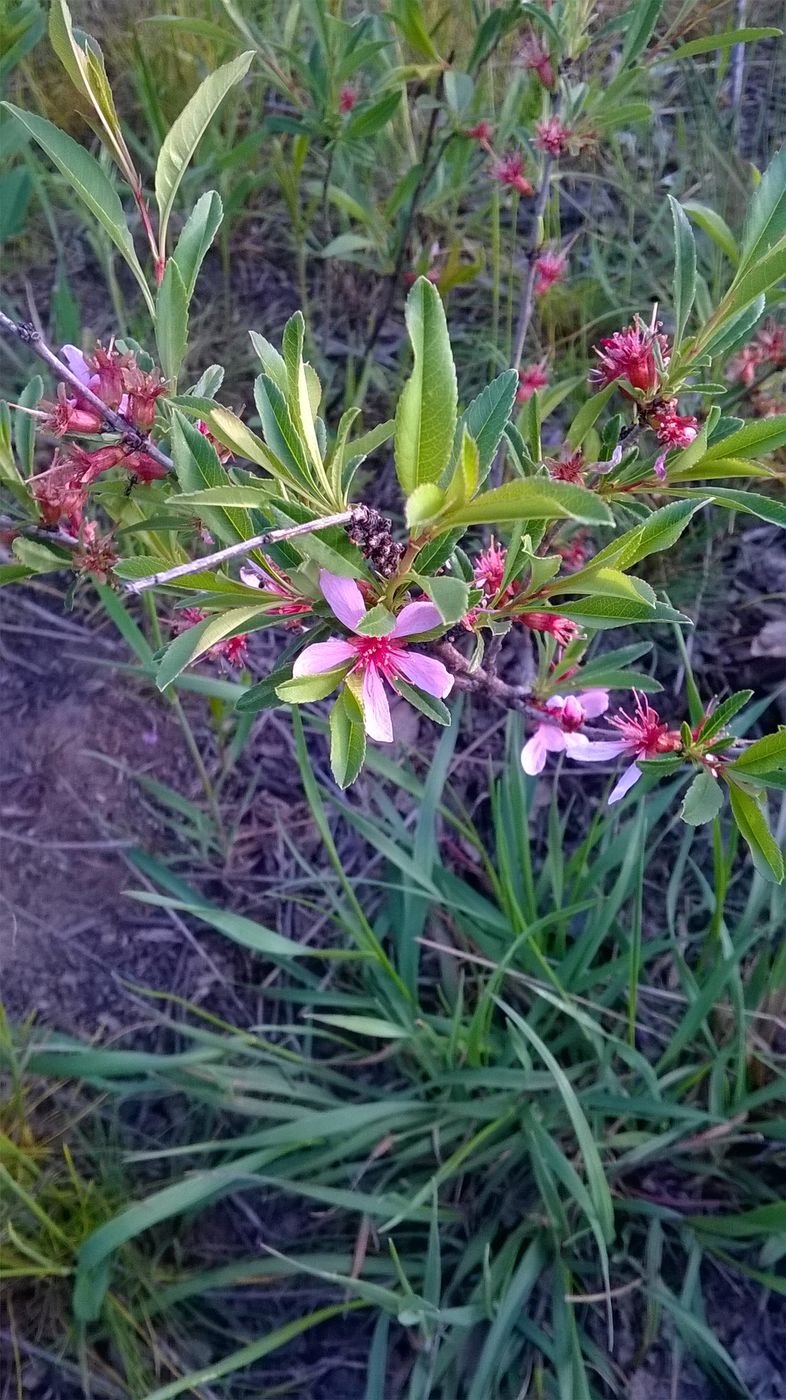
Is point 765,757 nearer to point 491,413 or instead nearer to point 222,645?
point 491,413

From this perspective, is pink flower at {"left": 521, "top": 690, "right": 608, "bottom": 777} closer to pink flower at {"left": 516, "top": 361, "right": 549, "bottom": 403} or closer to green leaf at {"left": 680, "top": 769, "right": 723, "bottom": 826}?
green leaf at {"left": 680, "top": 769, "right": 723, "bottom": 826}

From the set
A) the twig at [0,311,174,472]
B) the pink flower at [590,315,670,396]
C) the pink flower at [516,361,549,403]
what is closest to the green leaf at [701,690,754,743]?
the pink flower at [590,315,670,396]

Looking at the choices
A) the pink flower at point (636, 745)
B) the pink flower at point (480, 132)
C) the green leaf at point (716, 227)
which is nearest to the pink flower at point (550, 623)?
the pink flower at point (636, 745)

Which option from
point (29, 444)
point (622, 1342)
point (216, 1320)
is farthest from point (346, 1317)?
point (29, 444)

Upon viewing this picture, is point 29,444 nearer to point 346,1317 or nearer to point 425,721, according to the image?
point 425,721

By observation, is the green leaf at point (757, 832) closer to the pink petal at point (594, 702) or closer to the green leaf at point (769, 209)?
the pink petal at point (594, 702)
